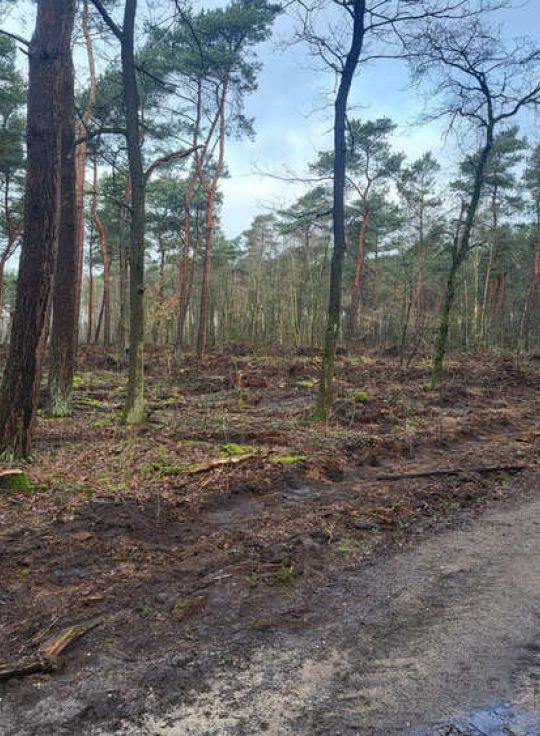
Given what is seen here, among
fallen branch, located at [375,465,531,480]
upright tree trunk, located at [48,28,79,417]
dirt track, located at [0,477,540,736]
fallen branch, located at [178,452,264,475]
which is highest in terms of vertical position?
upright tree trunk, located at [48,28,79,417]

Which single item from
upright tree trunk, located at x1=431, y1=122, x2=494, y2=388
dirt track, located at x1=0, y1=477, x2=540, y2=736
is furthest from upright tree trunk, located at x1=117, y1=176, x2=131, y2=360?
dirt track, located at x1=0, y1=477, x2=540, y2=736

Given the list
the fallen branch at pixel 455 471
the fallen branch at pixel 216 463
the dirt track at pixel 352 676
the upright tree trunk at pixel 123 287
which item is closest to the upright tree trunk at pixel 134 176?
the fallen branch at pixel 216 463

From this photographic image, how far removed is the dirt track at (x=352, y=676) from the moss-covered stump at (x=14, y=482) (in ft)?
9.46

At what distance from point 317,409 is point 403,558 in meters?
5.02

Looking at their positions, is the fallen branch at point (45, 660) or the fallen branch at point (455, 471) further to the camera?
the fallen branch at point (455, 471)

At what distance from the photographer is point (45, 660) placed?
262 centimetres

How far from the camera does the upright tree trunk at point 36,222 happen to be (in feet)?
19.0

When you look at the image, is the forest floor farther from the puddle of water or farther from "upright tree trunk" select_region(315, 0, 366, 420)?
"upright tree trunk" select_region(315, 0, 366, 420)

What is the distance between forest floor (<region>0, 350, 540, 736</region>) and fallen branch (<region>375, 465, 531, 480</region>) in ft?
0.08

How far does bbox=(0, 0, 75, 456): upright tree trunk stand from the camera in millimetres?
5789

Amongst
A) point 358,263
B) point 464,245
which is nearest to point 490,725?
point 464,245

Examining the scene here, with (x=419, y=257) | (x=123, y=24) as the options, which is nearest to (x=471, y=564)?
(x=123, y=24)

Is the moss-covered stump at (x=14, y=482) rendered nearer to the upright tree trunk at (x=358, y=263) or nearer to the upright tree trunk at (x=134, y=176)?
the upright tree trunk at (x=134, y=176)

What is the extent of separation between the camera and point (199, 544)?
164 inches
